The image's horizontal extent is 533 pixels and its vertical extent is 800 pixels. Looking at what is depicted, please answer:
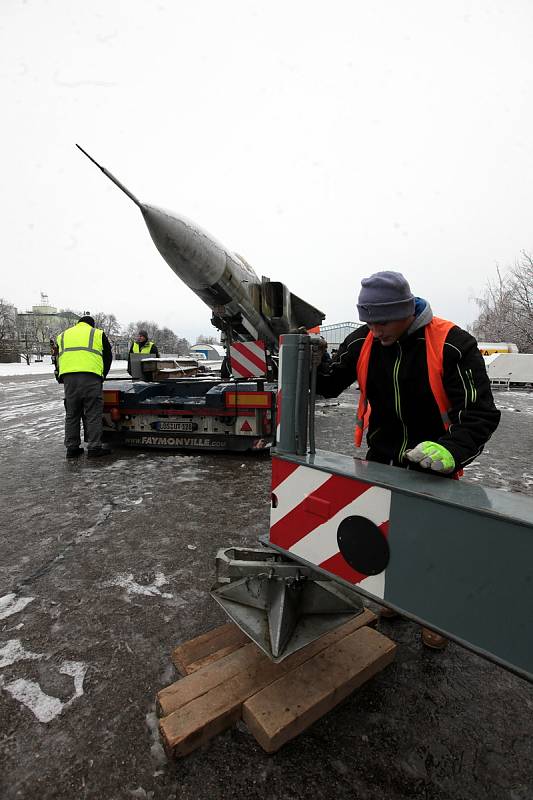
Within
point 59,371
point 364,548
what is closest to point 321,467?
point 364,548

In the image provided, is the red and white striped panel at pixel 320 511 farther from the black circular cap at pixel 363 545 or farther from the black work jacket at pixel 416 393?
the black work jacket at pixel 416 393

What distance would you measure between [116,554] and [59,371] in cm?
338

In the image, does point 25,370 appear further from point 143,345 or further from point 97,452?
point 97,452

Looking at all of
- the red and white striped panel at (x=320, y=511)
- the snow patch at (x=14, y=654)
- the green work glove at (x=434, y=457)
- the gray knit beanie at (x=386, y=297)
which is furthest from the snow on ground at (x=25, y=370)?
the green work glove at (x=434, y=457)

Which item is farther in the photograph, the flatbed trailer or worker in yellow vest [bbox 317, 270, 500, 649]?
the flatbed trailer

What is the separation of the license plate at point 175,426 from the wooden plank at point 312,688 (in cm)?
409

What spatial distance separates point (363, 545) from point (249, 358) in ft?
17.7

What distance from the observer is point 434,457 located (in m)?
1.46

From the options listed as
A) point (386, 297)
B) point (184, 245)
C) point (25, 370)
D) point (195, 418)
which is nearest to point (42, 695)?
point (386, 297)

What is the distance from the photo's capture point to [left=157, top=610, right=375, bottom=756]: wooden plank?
1.46 meters

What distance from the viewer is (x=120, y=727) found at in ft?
5.31

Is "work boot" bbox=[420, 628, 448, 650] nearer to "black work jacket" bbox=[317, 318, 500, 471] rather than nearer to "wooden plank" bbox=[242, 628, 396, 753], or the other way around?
"wooden plank" bbox=[242, 628, 396, 753]

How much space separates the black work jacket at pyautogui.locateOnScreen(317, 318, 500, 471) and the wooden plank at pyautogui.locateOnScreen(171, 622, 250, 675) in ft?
3.90

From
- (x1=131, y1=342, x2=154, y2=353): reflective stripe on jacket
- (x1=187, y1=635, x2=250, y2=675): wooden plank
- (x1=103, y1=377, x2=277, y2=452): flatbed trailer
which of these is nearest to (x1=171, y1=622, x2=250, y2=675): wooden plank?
(x1=187, y1=635, x2=250, y2=675): wooden plank
